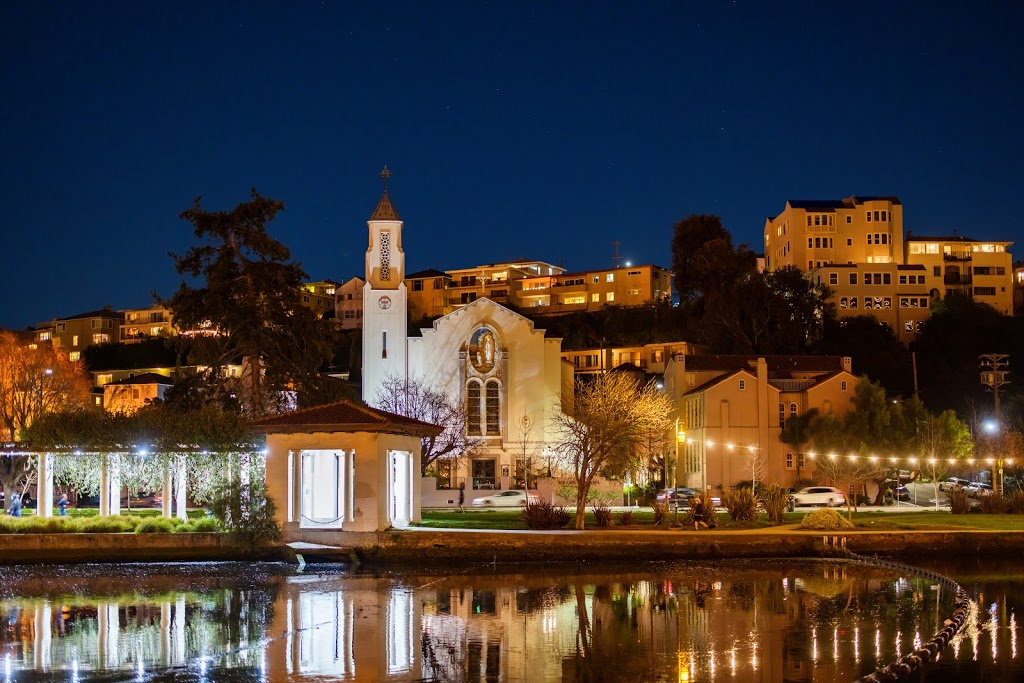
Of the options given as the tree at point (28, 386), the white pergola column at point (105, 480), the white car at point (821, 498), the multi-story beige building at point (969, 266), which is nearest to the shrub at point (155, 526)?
the white pergola column at point (105, 480)

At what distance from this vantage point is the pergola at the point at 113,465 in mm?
38844

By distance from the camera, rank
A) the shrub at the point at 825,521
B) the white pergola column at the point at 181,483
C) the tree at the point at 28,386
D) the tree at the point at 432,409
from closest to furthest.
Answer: the shrub at the point at 825,521 < the white pergola column at the point at 181,483 < the tree at the point at 28,386 < the tree at the point at 432,409

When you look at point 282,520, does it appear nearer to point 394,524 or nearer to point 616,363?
point 394,524

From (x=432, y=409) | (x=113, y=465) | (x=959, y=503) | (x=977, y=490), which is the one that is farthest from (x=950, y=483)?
(x=113, y=465)

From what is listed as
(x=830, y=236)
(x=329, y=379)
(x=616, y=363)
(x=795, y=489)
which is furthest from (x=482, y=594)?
(x=830, y=236)

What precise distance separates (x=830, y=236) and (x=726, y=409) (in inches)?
1411

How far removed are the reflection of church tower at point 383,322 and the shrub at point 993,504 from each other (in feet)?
112

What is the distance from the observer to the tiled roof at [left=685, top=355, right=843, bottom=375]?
66688 millimetres

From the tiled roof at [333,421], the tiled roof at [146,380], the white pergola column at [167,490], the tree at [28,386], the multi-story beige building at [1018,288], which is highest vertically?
the multi-story beige building at [1018,288]

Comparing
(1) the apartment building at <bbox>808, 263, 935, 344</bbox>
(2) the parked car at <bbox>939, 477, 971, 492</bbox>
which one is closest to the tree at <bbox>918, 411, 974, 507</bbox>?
(2) the parked car at <bbox>939, 477, 971, 492</bbox>

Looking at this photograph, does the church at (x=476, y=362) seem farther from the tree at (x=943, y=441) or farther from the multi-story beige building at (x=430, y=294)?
the multi-story beige building at (x=430, y=294)

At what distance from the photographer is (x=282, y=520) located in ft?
117

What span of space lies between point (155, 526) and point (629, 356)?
58347mm

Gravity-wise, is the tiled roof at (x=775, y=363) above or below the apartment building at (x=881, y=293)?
below
